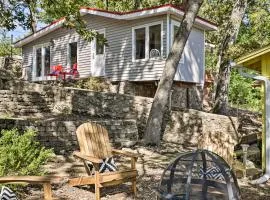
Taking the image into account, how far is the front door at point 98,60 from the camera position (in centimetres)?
1792

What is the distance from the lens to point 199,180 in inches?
180

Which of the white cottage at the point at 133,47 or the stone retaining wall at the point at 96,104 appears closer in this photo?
the stone retaining wall at the point at 96,104

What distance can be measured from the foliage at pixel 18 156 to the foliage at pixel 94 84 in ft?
36.9

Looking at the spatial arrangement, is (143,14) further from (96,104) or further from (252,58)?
(252,58)

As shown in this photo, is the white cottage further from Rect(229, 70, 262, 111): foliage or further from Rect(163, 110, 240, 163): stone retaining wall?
Rect(229, 70, 262, 111): foliage

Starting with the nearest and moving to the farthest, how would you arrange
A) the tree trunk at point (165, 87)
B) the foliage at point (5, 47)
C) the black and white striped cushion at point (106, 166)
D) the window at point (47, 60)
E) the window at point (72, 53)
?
the black and white striped cushion at point (106, 166), the tree trunk at point (165, 87), the window at point (72, 53), the window at point (47, 60), the foliage at point (5, 47)

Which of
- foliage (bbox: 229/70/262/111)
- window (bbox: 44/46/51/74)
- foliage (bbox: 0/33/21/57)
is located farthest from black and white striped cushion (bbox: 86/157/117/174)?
foliage (bbox: 0/33/21/57)

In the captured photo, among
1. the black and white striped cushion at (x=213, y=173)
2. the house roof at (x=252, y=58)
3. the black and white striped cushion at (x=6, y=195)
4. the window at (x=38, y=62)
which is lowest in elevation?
the black and white striped cushion at (x=6, y=195)

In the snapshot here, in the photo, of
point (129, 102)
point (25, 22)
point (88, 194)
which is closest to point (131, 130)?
point (129, 102)

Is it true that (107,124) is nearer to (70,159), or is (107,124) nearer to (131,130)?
(131,130)

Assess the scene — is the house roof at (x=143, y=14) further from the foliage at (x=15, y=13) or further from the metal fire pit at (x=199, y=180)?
the metal fire pit at (x=199, y=180)

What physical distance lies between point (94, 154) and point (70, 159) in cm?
246

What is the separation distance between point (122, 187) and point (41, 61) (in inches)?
649

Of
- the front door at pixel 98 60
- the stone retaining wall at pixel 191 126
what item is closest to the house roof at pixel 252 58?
the stone retaining wall at pixel 191 126
